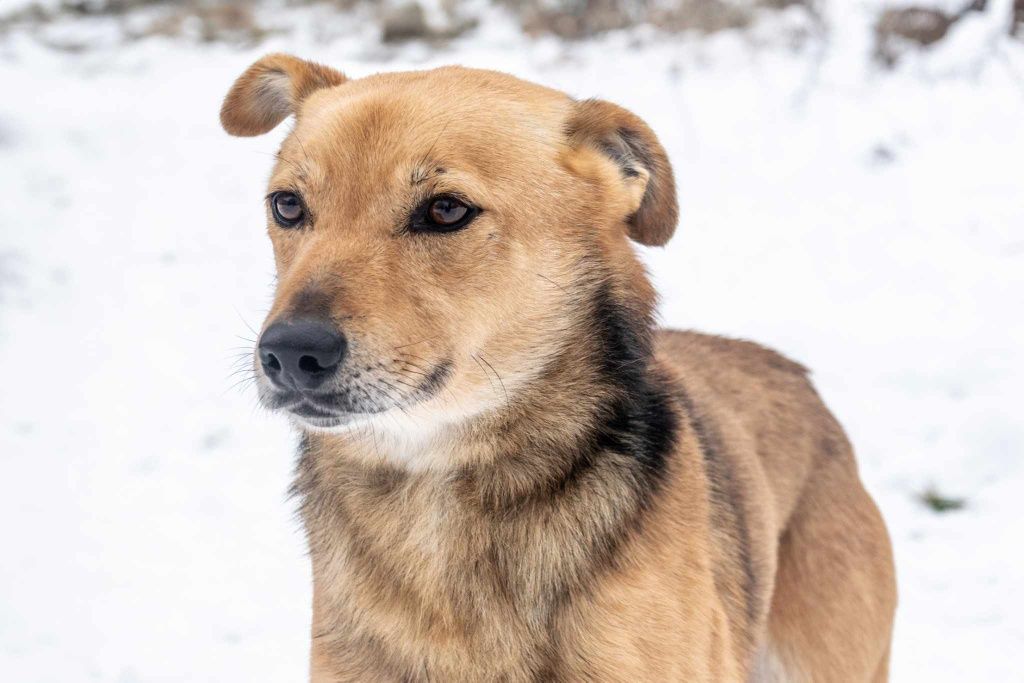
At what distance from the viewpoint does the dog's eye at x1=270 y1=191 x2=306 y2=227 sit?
8.25ft

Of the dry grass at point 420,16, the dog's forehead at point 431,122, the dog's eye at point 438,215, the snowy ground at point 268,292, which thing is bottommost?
the snowy ground at point 268,292

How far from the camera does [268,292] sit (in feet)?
21.9

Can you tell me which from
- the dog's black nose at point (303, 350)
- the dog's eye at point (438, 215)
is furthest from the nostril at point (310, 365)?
the dog's eye at point (438, 215)

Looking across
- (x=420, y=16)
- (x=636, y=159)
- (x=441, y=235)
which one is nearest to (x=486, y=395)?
(x=441, y=235)

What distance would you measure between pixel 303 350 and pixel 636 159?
3.59 feet

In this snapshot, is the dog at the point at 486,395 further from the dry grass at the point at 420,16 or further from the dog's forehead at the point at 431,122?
the dry grass at the point at 420,16

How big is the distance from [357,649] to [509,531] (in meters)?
0.46

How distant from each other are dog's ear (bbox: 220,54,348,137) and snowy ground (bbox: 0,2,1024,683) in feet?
3.86

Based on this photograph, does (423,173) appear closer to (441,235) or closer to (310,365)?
(441,235)

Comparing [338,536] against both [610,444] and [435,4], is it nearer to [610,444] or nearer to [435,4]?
[610,444]

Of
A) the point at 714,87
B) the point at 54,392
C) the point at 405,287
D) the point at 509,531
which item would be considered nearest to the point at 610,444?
the point at 509,531

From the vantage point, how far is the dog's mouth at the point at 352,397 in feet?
7.17

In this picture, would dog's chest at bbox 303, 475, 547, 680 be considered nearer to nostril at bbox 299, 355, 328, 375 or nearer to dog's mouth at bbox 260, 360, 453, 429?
dog's mouth at bbox 260, 360, 453, 429

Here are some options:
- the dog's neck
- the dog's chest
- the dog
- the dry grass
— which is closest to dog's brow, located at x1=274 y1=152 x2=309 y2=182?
the dog
